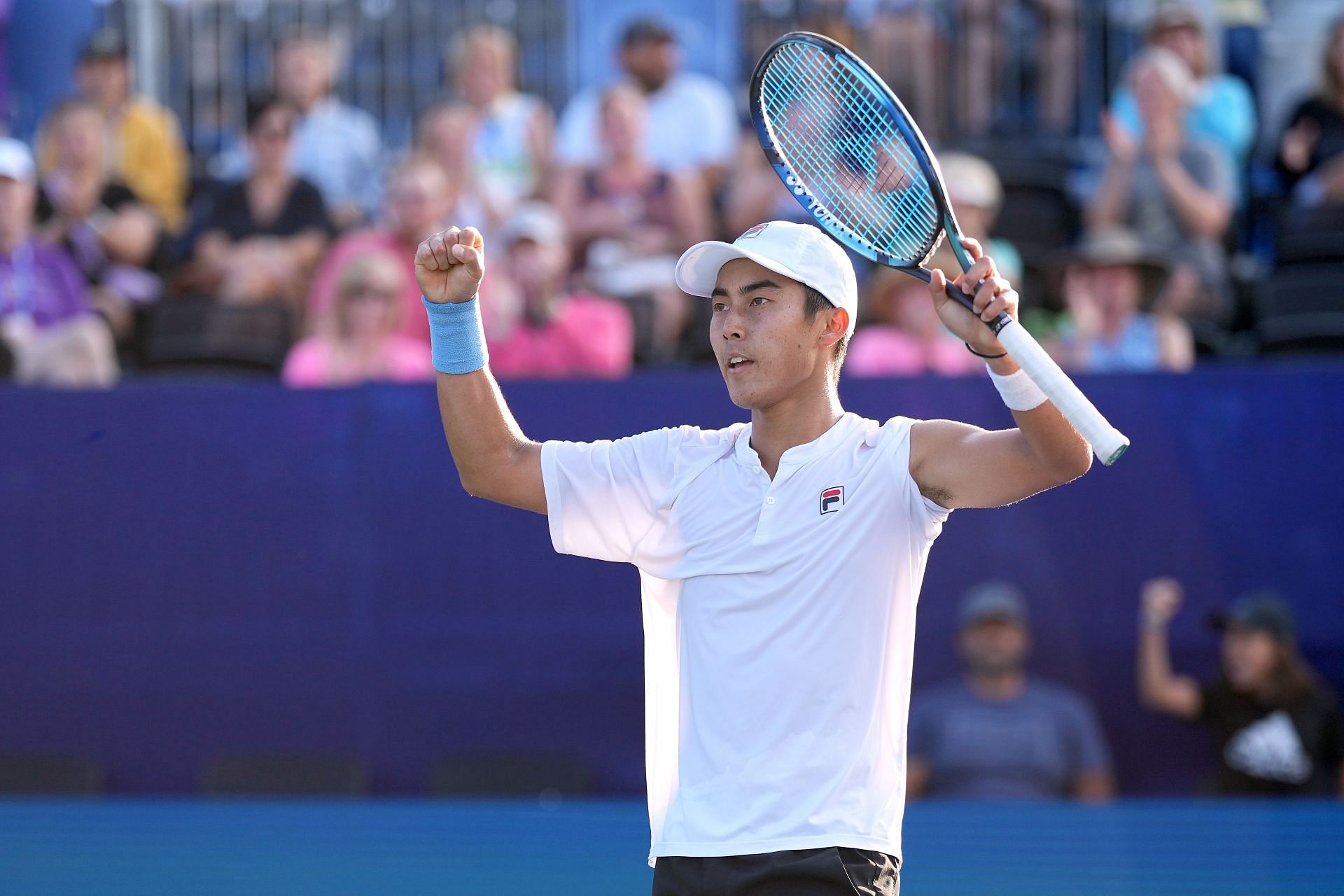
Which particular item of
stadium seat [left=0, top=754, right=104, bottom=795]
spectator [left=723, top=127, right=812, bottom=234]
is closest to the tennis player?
stadium seat [left=0, top=754, right=104, bottom=795]

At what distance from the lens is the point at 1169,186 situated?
841 centimetres

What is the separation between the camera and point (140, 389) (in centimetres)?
711

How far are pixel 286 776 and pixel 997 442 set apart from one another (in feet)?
14.9

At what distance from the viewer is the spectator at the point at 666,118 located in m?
9.10

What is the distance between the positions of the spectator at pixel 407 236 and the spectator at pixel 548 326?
0.50 feet

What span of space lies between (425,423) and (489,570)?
2.06 ft

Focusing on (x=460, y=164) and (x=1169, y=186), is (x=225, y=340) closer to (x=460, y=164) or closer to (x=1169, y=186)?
(x=460, y=164)

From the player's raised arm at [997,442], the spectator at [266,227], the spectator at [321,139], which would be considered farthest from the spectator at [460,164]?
the player's raised arm at [997,442]

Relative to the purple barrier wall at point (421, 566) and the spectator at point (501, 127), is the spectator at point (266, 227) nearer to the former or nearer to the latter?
the spectator at point (501, 127)

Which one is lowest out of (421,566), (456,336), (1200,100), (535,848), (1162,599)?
(535,848)

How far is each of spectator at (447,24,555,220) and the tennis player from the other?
5767mm

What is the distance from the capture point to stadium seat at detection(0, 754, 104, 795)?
6926 millimetres

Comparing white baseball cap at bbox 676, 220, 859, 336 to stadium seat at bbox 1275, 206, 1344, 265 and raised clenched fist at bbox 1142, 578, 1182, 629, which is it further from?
stadium seat at bbox 1275, 206, 1344, 265

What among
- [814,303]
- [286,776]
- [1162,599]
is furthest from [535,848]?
[814,303]
